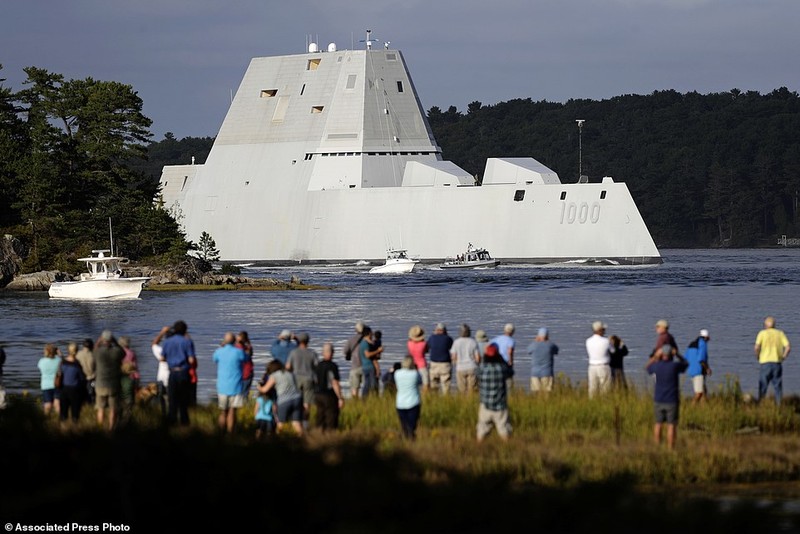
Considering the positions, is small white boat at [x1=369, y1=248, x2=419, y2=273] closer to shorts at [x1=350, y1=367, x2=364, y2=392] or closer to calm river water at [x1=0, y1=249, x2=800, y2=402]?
calm river water at [x1=0, y1=249, x2=800, y2=402]

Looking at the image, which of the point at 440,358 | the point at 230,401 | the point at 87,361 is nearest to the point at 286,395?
the point at 230,401

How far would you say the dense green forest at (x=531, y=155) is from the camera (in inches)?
2694

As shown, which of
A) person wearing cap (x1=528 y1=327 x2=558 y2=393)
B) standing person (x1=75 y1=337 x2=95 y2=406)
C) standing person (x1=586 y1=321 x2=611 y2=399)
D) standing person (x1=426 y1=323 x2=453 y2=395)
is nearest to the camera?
standing person (x1=75 y1=337 x2=95 y2=406)

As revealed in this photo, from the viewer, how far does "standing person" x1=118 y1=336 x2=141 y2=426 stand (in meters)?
18.7

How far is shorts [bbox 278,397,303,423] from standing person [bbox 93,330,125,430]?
7.32ft

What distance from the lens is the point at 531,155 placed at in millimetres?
156500

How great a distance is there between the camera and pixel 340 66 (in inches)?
3228

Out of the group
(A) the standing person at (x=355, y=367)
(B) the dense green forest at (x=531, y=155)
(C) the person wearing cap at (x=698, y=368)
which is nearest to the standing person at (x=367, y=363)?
(A) the standing person at (x=355, y=367)

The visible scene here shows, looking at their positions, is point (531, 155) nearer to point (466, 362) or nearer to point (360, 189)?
point (360, 189)

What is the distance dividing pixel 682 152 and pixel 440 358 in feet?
439

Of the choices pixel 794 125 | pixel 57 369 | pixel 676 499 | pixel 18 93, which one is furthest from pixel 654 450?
pixel 794 125

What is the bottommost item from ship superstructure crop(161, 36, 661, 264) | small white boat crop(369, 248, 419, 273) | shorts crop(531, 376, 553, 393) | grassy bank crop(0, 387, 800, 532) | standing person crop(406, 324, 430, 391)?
grassy bank crop(0, 387, 800, 532)

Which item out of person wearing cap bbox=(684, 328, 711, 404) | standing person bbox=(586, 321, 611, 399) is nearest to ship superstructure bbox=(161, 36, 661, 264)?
person wearing cap bbox=(684, 328, 711, 404)

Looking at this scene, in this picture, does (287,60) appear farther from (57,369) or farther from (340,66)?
(57,369)
